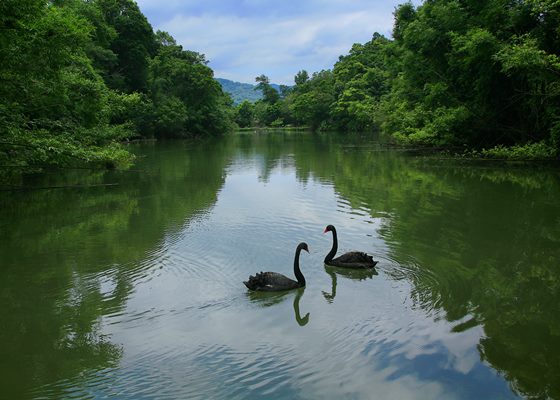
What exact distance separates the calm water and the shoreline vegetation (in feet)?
10.2

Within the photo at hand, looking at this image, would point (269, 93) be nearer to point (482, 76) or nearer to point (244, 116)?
point (244, 116)

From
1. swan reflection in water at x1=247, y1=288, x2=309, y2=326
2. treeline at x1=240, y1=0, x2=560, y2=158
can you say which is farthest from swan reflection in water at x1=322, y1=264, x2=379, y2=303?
treeline at x1=240, y1=0, x2=560, y2=158

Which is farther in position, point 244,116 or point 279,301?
point 244,116

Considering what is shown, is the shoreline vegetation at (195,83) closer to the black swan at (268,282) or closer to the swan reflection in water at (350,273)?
the black swan at (268,282)

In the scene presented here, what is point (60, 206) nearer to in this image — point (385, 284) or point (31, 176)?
point (31, 176)

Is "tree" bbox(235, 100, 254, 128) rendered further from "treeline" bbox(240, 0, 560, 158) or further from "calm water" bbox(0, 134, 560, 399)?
"calm water" bbox(0, 134, 560, 399)

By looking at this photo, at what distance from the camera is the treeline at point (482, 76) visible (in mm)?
19812

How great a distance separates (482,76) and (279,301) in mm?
20285

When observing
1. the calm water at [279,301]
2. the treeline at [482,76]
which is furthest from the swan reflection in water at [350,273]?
the treeline at [482,76]

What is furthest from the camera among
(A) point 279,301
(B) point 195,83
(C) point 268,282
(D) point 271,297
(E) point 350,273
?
(B) point 195,83

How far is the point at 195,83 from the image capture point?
5738 cm

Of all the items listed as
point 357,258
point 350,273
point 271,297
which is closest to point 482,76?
point 357,258

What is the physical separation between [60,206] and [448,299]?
11859 mm

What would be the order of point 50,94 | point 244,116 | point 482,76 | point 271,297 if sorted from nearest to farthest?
point 271,297 < point 50,94 < point 482,76 < point 244,116
